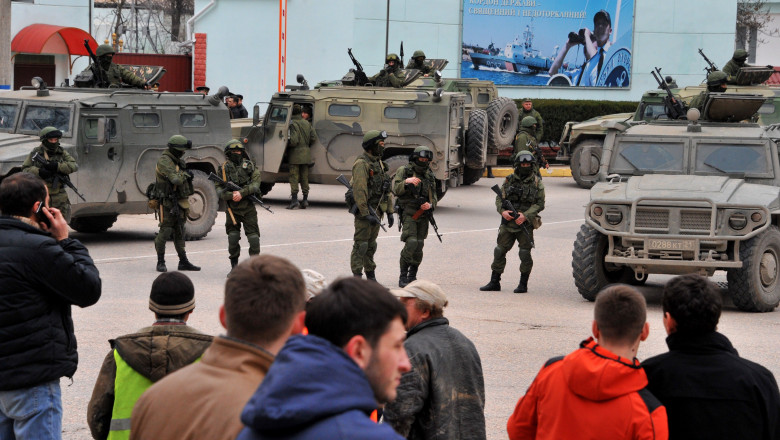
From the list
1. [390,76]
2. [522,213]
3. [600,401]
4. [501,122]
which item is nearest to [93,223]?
[522,213]

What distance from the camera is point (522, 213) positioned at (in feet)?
39.0

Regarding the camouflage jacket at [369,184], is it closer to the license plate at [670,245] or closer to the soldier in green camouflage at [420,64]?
the license plate at [670,245]

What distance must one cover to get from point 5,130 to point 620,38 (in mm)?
17902

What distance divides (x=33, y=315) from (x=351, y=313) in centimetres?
237

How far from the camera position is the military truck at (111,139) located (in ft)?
46.7

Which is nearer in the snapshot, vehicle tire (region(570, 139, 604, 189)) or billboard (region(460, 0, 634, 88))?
vehicle tire (region(570, 139, 604, 189))

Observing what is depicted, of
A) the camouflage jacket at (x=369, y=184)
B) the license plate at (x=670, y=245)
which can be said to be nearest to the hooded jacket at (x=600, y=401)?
the license plate at (x=670, y=245)

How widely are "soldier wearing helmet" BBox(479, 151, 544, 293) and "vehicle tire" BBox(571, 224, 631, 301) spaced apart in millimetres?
685

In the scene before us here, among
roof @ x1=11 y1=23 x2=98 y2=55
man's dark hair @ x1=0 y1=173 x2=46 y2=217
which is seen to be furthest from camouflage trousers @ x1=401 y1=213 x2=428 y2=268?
roof @ x1=11 y1=23 x2=98 y2=55

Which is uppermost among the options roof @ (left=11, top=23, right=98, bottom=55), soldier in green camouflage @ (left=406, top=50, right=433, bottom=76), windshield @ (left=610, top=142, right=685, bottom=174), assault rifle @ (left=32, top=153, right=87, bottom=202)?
roof @ (left=11, top=23, right=98, bottom=55)

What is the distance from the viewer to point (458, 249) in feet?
49.2

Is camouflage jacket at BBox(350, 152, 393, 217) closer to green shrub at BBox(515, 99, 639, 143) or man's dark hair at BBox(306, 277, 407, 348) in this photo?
man's dark hair at BBox(306, 277, 407, 348)

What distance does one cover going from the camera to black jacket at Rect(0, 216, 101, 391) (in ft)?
14.8

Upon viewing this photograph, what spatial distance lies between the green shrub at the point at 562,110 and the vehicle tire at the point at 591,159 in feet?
14.4
